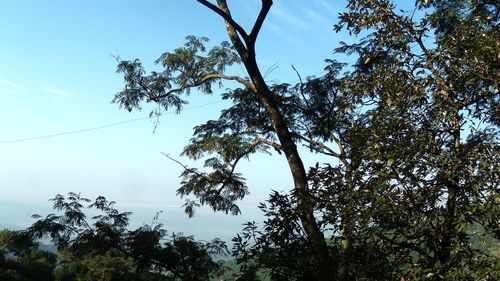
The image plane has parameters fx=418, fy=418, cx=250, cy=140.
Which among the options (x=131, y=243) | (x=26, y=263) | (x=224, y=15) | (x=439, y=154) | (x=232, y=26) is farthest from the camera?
(x=26, y=263)

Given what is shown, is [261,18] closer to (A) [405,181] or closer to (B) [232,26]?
(B) [232,26]

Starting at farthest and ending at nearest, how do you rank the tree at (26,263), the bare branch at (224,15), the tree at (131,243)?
the tree at (26,263), the tree at (131,243), the bare branch at (224,15)

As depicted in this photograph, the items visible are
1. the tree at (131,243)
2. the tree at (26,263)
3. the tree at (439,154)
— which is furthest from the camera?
the tree at (26,263)

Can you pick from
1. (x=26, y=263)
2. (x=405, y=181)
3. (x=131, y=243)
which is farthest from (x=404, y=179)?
(x=26, y=263)

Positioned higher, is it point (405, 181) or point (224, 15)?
point (224, 15)

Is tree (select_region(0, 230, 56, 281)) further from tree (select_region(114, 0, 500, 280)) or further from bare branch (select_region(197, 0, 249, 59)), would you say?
tree (select_region(114, 0, 500, 280))

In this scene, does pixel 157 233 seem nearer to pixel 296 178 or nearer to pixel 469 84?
pixel 296 178

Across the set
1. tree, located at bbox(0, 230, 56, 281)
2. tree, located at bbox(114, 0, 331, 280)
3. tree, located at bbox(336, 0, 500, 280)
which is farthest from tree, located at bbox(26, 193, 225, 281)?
tree, located at bbox(0, 230, 56, 281)

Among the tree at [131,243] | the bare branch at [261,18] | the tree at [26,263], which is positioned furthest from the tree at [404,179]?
the tree at [26,263]

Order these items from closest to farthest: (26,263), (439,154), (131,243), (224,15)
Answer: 1. (439,154)
2. (224,15)
3. (131,243)
4. (26,263)

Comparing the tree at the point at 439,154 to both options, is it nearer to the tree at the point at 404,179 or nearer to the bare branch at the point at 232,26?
the tree at the point at 404,179

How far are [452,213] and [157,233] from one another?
8458 millimetres

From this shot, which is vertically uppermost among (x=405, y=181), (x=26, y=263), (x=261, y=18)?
→ (x=26, y=263)

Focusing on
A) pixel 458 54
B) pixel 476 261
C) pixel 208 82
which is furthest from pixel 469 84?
pixel 208 82
